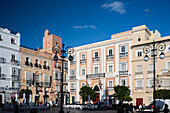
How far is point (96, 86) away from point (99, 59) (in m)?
5.08

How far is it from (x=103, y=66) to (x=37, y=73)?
1358 cm

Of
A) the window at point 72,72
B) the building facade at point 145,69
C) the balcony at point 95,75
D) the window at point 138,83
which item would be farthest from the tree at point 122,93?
the window at point 72,72

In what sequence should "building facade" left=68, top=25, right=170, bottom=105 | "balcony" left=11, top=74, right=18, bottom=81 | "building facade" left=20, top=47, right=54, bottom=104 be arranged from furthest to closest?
1. "building facade" left=20, top=47, right=54, bottom=104
2. "balcony" left=11, top=74, right=18, bottom=81
3. "building facade" left=68, top=25, right=170, bottom=105

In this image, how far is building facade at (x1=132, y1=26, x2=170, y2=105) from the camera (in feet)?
106

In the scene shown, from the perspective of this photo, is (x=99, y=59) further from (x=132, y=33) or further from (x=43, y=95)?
(x=43, y=95)

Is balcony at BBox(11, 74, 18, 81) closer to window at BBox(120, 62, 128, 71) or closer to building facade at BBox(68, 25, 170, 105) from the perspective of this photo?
building facade at BBox(68, 25, 170, 105)

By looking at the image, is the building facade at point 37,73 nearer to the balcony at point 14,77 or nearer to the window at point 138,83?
the balcony at point 14,77

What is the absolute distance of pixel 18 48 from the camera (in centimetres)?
3962

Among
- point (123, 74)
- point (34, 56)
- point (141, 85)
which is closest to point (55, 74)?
point (34, 56)

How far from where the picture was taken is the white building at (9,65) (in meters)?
35.5

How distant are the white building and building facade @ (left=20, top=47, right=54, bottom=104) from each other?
1435 mm

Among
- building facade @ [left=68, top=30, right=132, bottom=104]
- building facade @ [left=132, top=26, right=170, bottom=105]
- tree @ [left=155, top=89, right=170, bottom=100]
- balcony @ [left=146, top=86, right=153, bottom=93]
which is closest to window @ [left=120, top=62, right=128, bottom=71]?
building facade @ [left=68, top=30, right=132, bottom=104]

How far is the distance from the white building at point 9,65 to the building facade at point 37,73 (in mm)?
1435

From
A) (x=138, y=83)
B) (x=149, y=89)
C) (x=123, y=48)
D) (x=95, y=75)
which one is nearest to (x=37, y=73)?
(x=95, y=75)
